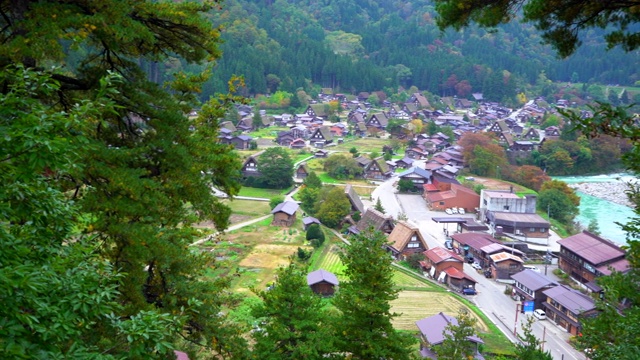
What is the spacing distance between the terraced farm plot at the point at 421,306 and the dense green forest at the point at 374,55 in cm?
2810

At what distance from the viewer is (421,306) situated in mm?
13992

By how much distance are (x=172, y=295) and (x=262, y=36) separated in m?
54.8

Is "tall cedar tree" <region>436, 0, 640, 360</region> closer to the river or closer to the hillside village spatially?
the hillside village

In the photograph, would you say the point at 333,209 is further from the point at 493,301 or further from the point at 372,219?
the point at 493,301

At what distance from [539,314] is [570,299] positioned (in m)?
1.01

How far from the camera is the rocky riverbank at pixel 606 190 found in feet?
89.4

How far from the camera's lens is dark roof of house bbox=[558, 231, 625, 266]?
15.4 meters

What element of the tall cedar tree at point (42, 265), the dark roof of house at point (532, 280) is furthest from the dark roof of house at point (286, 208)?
the tall cedar tree at point (42, 265)

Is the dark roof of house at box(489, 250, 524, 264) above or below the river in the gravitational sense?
above

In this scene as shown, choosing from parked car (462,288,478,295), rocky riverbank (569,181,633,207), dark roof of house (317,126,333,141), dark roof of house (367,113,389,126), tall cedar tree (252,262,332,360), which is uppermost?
tall cedar tree (252,262,332,360)

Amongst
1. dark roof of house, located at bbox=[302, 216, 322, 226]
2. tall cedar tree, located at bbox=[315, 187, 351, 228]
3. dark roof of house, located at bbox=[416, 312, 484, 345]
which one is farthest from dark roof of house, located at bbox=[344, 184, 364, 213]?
dark roof of house, located at bbox=[416, 312, 484, 345]

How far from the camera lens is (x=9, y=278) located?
1.96 m

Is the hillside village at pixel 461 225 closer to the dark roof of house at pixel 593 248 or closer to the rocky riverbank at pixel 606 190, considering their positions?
the dark roof of house at pixel 593 248

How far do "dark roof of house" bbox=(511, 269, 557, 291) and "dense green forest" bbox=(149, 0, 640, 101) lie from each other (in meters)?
→ 29.5
